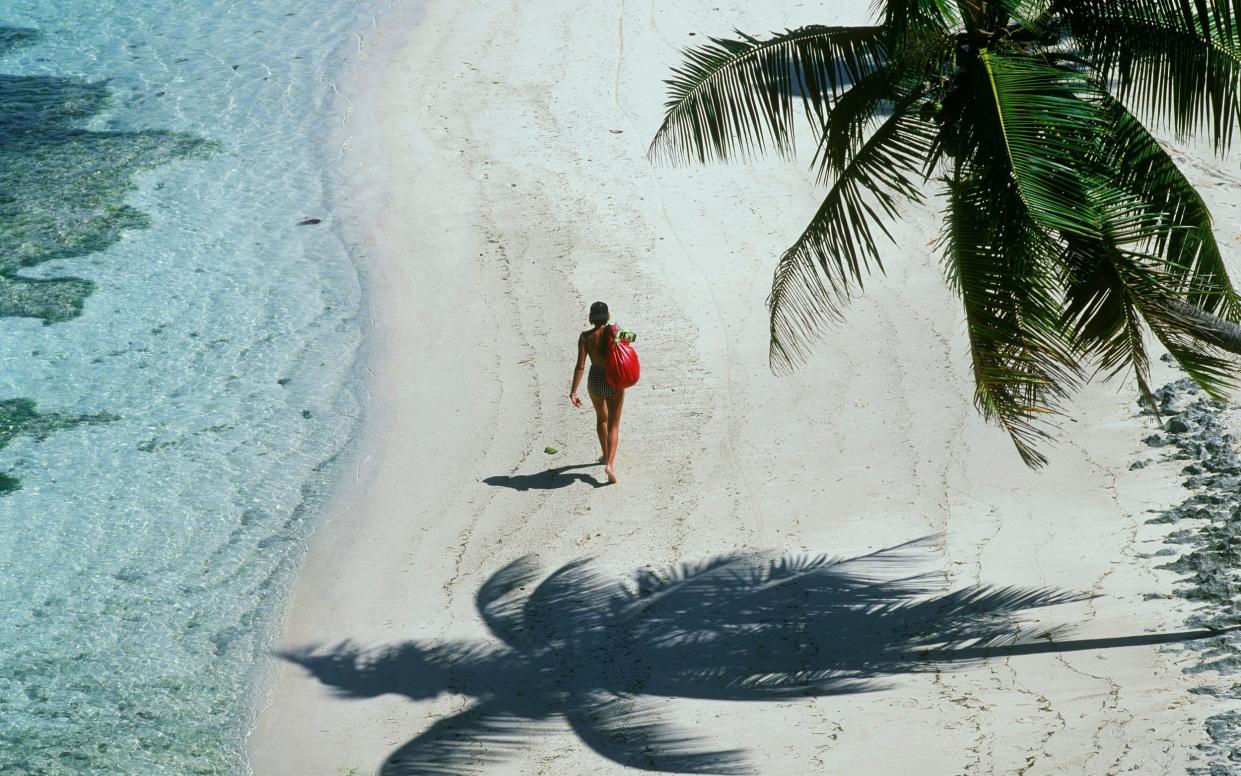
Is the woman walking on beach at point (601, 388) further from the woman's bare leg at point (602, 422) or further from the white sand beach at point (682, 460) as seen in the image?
the white sand beach at point (682, 460)

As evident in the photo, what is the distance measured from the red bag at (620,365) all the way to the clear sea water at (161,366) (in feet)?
9.08

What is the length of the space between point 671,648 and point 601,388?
94.0 inches

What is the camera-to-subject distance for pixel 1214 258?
668cm

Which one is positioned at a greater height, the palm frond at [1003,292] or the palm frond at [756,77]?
the palm frond at [756,77]

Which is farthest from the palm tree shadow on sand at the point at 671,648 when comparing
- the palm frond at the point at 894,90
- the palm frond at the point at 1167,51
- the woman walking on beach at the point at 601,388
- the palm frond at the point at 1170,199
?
the palm frond at the point at 1167,51

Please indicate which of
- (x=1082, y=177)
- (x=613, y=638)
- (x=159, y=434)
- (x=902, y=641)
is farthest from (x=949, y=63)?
(x=159, y=434)

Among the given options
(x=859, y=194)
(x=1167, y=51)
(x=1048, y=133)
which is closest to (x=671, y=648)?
(x=859, y=194)

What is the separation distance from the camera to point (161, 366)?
12.0m

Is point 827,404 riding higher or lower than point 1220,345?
lower

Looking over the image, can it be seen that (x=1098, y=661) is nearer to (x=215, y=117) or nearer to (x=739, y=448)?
(x=739, y=448)

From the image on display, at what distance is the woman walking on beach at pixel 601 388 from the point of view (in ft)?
30.5

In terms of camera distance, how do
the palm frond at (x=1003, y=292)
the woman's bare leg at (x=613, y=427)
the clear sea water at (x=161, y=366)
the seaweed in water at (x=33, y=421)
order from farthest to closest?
1. the seaweed in water at (x=33, y=421)
2. the woman's bare leg at (x=613, y=427)
3. the clear sea water at (x=161, y=366)
4. the palm frond at (x=1003, y=292)

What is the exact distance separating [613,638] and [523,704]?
0.78 m

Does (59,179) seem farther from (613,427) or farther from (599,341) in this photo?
(613,427)
